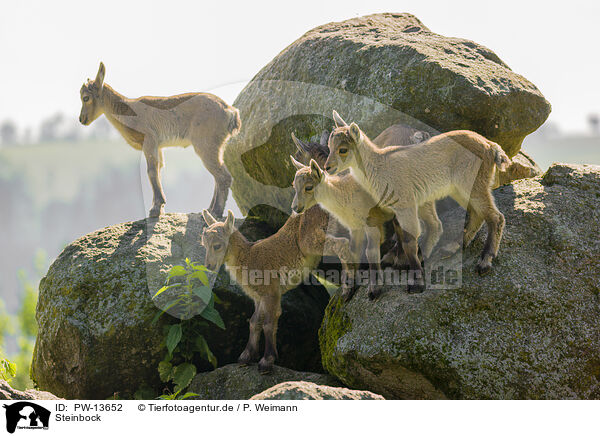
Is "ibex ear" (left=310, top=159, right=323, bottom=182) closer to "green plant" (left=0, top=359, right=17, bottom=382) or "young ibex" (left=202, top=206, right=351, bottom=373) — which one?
"young ibex" (left=202, top=206, right=351, bottom=373)

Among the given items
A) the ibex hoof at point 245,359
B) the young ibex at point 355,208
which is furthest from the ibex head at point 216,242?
the young ibex at point 355,208

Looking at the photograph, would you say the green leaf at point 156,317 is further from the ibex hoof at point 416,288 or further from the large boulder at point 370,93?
the ibex hoof at point 416,288

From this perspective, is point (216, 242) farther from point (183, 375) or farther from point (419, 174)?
point (419, 174)

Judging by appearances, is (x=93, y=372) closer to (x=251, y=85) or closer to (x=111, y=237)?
(x=111, y=237)

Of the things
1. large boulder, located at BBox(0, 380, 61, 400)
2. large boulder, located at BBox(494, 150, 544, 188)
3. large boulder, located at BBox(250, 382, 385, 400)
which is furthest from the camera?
large boulder, located at BBox(494, 150, 544, 188)

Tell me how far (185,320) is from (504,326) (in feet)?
15.1

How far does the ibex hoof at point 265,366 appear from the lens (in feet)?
26.8

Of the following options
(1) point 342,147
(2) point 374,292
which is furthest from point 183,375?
(1) point 342,147

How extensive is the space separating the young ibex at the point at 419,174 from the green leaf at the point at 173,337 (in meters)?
3.38

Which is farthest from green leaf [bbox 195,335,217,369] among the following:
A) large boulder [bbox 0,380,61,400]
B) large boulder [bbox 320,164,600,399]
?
large boulder [bbox 0,380,61,400]

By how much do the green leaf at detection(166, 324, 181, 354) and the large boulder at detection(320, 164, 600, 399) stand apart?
7.36ft

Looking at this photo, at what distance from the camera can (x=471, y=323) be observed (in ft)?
22.4

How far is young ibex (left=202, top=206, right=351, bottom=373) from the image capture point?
8500 millimetres
